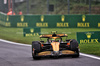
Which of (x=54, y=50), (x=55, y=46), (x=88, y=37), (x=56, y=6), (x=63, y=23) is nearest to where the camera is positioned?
(x=54, y=50)

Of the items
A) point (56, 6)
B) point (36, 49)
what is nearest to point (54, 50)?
point (36, 49)

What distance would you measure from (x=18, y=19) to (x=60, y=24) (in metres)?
4.52

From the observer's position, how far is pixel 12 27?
28.9 metres

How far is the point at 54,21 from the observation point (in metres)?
27.8

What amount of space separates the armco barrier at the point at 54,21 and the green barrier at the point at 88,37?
1109cm

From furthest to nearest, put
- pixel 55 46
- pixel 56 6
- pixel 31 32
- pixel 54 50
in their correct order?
1. pixel 56 6
2. pixel 31 32
3. pixel 55 46
4. pixel 54 50

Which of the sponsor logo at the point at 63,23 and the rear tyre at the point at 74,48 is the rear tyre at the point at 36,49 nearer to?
the rear tyre at the point at 74,48

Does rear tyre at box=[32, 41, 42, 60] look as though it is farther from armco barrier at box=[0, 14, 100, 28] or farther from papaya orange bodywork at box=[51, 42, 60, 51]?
armco barrier at box=[0, 14, 100, 28]

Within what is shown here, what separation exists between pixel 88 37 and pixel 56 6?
12.6m

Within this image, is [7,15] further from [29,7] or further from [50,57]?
[50,57]

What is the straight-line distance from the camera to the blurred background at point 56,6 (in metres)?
27.4

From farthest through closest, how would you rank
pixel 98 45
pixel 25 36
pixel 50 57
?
pixel 25 36 → pixel 98 45 → pixel 50 57

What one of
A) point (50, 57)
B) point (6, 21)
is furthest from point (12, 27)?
point (50, 57)

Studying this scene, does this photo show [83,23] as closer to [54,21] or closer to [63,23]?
[63,23]
